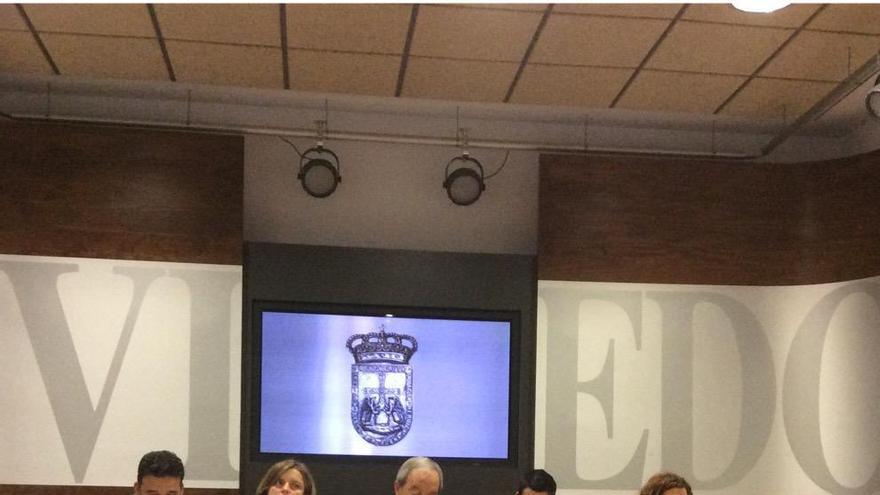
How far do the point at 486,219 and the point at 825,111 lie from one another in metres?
2.21

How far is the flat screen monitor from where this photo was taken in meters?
6.95

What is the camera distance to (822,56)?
6008 mm

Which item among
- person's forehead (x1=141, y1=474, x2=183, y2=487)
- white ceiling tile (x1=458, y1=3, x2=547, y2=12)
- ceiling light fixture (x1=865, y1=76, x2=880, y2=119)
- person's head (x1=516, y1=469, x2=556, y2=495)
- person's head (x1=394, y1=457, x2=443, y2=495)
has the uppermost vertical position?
white ceiling tile (x1=458, y1=3, x2=547, y2=12)

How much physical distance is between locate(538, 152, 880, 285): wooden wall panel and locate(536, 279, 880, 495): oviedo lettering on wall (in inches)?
5.1

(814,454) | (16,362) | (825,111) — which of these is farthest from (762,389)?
(16,362)

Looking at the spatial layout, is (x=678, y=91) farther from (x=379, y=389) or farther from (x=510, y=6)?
(x=379, y=389)

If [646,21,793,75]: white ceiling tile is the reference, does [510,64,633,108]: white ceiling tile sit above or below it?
below

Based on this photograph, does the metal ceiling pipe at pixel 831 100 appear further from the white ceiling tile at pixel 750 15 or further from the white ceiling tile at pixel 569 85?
the white ceiling tile at pixel 569 85

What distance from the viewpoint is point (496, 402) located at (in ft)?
23.4

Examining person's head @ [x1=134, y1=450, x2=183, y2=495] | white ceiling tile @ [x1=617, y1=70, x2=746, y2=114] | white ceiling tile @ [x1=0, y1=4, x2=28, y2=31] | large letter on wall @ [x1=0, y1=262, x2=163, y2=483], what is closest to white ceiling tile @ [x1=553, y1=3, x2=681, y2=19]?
white ceiling tile @ [x1=617, y1=70, x2=746, y2=114]

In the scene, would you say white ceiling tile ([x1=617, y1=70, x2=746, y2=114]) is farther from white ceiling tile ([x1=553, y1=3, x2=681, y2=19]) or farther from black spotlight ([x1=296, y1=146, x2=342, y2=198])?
black spotlight ([x1=296, y1=146, x2=342, y2=198])

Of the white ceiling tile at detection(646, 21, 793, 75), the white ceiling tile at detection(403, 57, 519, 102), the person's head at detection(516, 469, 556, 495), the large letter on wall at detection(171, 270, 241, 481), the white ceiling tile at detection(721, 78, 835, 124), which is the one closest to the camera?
the person's head at detection(516, 469, 556, 495)

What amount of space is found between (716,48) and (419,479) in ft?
8.98

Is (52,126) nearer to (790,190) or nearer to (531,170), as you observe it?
(531,170)
